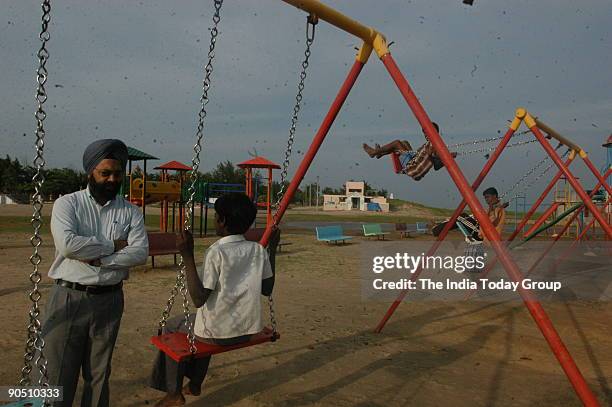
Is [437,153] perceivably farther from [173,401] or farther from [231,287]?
[173,401]

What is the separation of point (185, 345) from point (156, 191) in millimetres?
13458

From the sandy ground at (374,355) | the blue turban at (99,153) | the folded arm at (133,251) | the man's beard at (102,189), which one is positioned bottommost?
the sandy ground at (374,355)

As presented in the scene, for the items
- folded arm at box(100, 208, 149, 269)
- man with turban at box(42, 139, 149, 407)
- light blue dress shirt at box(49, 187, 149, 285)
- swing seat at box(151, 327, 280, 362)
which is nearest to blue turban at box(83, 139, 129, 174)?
man with turban at box(42, 139, 149, 407)

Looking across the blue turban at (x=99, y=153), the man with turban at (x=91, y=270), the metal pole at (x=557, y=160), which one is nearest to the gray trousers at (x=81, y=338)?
the man with turban at (x=91, y=270)

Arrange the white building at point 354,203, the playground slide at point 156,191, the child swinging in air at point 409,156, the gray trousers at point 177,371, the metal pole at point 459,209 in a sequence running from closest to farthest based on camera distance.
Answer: the gray trousers at point 177,371 → the metal pole at point 459,209 → the child swinging in air at point 409,156 → the playground slide at point 156,191 → the white building at point 354,203

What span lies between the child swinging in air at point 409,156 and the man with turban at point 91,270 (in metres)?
4.79

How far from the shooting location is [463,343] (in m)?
5.20

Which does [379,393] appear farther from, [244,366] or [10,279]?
[10,279]

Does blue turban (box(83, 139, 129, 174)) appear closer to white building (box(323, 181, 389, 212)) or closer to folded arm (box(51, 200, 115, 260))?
folded arm (box(51, 200, 115, 260))

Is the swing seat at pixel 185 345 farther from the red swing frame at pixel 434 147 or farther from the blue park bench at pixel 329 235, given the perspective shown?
the blue park bench at pixel 329 235

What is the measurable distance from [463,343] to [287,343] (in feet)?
6.61

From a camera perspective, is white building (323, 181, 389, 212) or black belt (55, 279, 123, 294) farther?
white building (323, 181, 389, 212)

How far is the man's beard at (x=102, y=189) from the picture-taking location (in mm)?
2455

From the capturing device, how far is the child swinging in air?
21.8ft
